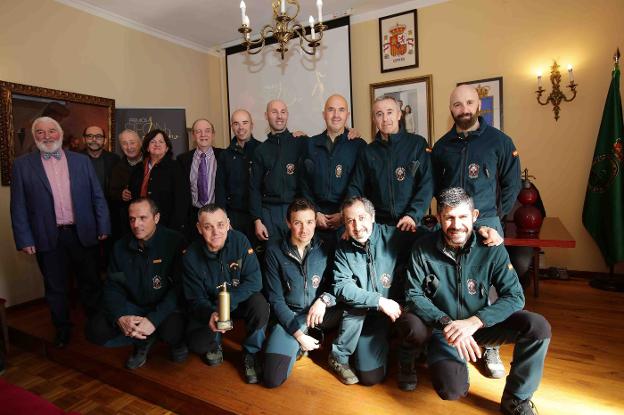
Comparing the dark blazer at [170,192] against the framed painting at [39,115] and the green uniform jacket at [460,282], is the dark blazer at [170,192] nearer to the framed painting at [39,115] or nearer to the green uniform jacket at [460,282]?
the framed painting at [39,115]

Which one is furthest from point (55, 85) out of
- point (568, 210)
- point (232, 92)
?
point (568, 210)

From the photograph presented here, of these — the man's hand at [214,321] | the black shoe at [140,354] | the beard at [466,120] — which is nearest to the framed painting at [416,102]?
the beard at [466,120]

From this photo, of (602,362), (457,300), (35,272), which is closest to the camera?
(457,300)

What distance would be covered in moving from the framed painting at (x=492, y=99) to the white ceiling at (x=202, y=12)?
1.16 m

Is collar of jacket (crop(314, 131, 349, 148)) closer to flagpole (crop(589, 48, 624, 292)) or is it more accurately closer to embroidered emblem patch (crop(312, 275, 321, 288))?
embroidered emblem patch (crop(312, 275, 321, 288))

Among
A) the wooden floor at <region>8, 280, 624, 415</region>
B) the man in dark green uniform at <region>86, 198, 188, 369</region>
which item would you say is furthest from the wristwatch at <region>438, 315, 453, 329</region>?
the man in dark green uniform at <region>86, 198, 188, 369</region>

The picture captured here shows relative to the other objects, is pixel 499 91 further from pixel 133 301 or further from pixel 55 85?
pixel 55 85

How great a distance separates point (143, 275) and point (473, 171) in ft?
7.20

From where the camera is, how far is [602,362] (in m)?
2.28

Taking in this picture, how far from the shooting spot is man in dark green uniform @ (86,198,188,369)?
247 cm

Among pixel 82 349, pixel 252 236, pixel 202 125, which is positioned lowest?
pixel 82 349

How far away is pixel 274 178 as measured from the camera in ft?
9.78

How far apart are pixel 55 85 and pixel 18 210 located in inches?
73.3

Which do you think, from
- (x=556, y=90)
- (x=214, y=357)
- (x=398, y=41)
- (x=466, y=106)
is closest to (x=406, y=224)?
(x=466, y=106)
